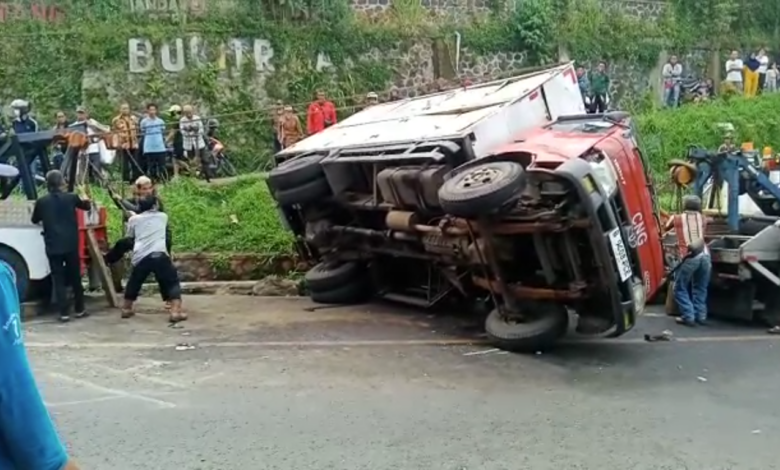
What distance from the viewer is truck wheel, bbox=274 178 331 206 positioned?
1136 cm

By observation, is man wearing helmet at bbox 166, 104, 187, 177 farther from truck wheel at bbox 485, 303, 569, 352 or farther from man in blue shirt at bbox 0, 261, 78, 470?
man in blue shirt at bbox 0, 261, 78, 470

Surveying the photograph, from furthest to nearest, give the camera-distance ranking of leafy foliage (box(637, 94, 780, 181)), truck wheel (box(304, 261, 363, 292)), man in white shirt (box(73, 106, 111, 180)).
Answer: leafy foliage (box(637, 94, 780, 181)) → man in white shirt (box(73, 106, 111, 180)) → truck wheel (box(304, 261, 363, 292))

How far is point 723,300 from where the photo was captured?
37.1 feet

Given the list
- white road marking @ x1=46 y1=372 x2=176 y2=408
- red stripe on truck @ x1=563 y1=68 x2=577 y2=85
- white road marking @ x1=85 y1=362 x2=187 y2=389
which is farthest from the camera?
red stripe on truck @ x1=563 y1=68 x2=577 y2=85

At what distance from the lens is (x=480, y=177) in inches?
341

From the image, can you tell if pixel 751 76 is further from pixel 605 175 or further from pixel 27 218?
Result: pixel 27 218

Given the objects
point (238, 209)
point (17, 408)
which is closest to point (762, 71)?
point (238, 209)

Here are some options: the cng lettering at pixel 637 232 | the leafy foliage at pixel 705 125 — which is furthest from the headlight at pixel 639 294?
the leafy foliage at pixel 705 125

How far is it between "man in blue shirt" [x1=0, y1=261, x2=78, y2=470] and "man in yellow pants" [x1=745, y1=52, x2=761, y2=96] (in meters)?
24.9

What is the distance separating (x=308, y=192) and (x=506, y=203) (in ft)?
11.5

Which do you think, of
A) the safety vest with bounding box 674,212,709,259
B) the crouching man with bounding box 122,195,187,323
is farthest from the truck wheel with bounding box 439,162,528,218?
the crouching man with bounding box 122,195,187,323

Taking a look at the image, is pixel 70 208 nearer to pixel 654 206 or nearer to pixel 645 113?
pixel 654 206

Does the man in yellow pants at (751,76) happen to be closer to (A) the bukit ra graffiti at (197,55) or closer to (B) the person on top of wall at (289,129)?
(A) the bukit ra graffiti at (197,55)

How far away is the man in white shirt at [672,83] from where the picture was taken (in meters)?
24.4
